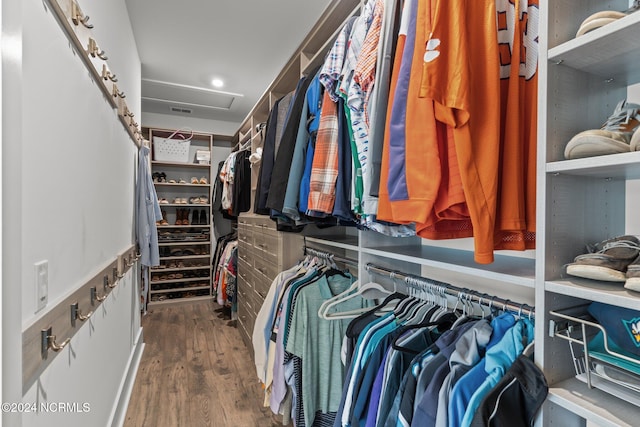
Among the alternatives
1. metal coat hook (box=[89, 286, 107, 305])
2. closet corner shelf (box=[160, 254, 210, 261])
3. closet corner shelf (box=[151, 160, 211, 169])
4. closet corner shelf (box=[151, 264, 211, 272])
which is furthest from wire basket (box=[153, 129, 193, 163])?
metal coat hook (box=[89, 286, 107, 305])

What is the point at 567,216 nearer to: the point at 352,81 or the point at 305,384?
the point at 352,81

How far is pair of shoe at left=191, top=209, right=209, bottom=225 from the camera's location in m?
4.34

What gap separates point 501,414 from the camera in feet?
2.11

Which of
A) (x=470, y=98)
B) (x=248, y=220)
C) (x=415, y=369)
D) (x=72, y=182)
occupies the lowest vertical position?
(x=415, y=369)

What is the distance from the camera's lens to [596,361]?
657 millimetres

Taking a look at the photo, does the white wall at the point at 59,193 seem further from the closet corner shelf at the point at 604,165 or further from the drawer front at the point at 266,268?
the closet corner shelf at the point at 604,165

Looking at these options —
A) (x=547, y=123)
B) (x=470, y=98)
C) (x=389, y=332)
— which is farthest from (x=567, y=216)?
(x=389, y=332)

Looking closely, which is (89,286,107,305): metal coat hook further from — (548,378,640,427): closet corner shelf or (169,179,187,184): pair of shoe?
(169,179,187,184): pair of shoe

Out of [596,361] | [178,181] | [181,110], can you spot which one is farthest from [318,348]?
[181,110]

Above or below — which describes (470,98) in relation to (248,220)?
above

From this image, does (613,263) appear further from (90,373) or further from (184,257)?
(184,257)

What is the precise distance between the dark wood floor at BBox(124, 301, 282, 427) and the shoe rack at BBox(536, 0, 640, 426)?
1.68 meters

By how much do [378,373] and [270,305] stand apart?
2.91ft

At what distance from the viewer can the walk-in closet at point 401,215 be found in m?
0.64
